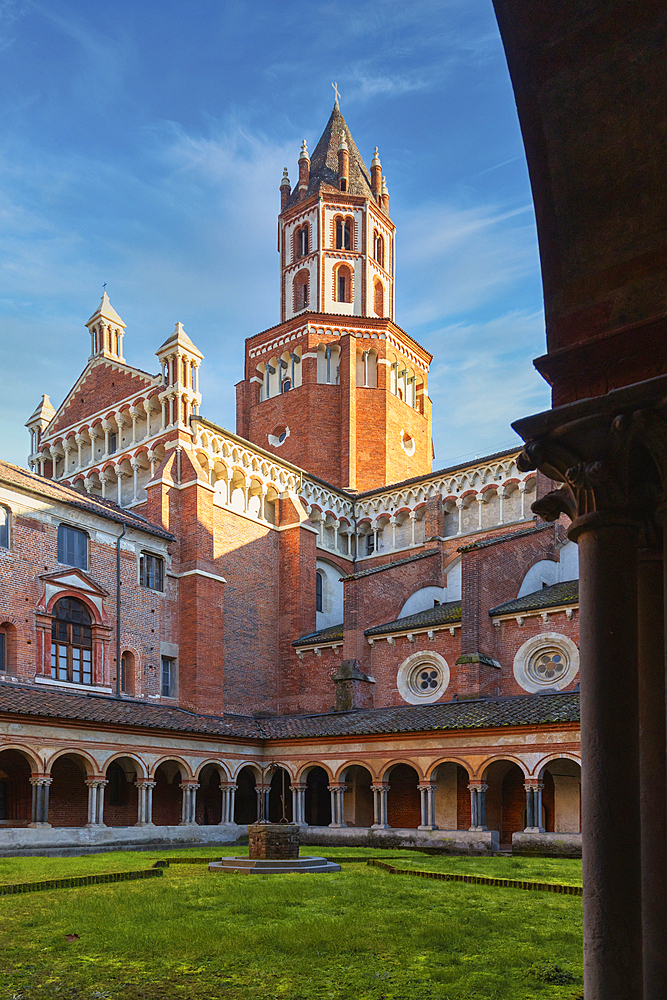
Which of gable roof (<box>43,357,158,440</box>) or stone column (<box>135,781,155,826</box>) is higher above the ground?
gable roof (<box>43,357,158,440</box>)

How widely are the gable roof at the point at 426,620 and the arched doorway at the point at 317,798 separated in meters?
5.51

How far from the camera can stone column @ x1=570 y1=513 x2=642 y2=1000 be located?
4.69m

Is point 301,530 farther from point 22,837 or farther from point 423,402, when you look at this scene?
point 22,837

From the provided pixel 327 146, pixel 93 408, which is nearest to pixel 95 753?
pixel 93 408

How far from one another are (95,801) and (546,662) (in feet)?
46.9

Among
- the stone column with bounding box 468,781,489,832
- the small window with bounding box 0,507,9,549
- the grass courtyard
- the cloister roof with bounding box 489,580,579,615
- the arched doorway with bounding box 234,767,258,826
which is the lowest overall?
the arched doorway with bounding box 234,767,258,826

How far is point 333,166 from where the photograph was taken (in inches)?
1900

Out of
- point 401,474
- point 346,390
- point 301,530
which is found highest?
point 346,390

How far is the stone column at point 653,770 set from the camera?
16.3ft

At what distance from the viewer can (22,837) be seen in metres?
21.3

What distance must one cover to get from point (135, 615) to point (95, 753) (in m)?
6.67

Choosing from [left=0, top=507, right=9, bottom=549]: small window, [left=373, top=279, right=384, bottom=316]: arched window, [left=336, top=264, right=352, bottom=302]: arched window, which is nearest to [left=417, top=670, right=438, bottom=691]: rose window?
[left=0, top=507, right=9, bottom=549]: small window

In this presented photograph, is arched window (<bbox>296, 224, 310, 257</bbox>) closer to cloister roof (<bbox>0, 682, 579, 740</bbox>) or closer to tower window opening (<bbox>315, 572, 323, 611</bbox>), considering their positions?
tower window opening (<bbox>315, 572, 323, 611</bbox>)

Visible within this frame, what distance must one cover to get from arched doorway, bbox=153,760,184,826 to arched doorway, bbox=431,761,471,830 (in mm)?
8432
